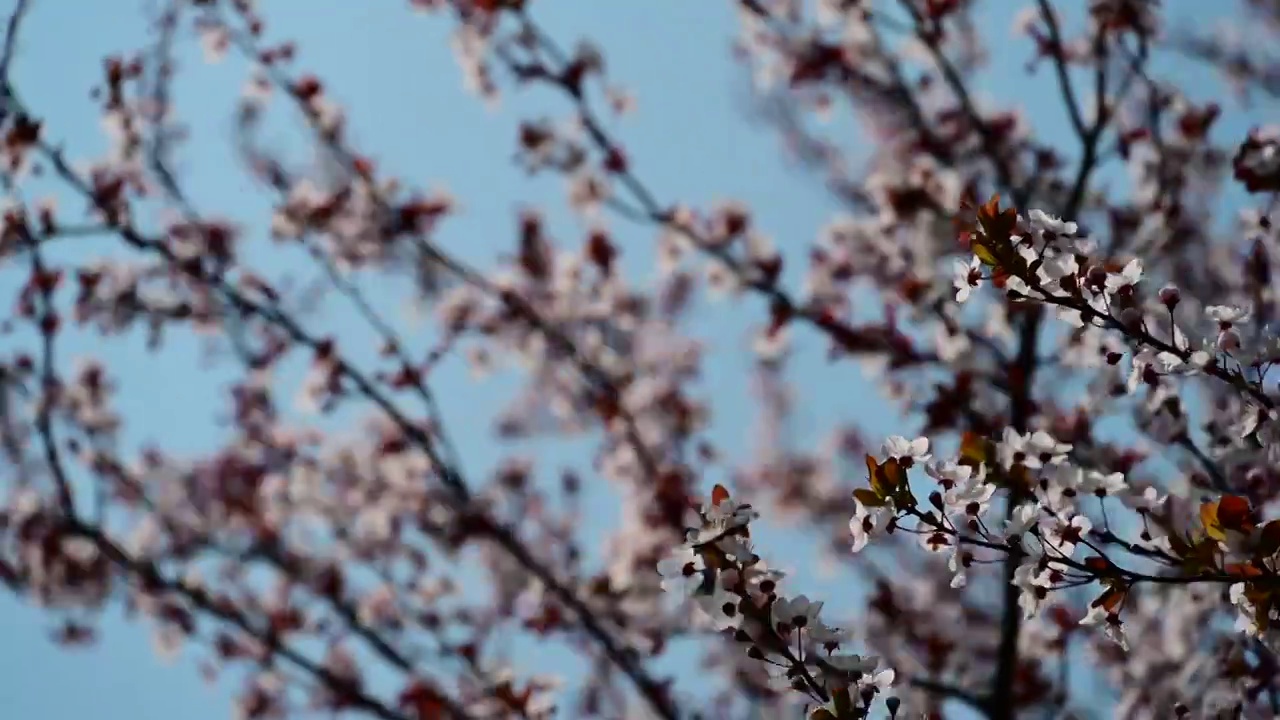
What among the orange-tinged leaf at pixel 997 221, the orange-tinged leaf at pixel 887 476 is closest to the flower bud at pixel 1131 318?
the orange-tinged leaf at pixel 997 221

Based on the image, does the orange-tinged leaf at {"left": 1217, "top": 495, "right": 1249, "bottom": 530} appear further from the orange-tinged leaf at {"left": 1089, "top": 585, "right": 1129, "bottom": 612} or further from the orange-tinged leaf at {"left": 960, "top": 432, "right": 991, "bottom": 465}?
the orange-tinged leaf at {"left": 960, "top": 432, "right": 991, "bottom": 465}

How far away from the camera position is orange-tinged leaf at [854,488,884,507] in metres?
1.95

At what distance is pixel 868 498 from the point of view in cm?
196

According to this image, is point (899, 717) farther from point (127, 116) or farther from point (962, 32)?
point (962, 32)

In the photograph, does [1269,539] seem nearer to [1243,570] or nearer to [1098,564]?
[1243,570]

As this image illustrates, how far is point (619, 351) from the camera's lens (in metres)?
6.79

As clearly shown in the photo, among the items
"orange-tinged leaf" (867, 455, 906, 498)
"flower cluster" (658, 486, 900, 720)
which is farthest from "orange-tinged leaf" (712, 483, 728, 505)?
"orange-tinged leaf" (867, 455, 906, 498)

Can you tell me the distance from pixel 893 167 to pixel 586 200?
62.5 inches

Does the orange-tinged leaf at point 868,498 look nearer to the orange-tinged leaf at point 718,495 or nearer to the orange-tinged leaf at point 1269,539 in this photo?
the orange-tinged leaf at point 718,495

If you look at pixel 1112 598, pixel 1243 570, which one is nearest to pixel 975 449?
pixel 1112 598

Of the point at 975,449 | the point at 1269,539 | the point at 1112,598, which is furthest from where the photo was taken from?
the point at 975,449

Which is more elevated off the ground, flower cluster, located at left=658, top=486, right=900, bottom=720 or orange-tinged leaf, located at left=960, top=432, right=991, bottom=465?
orange-tinged leaf, located at left=960, top=432, right=991, bottom=465

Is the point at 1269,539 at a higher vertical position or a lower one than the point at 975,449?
lower

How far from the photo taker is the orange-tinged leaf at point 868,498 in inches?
76.6
